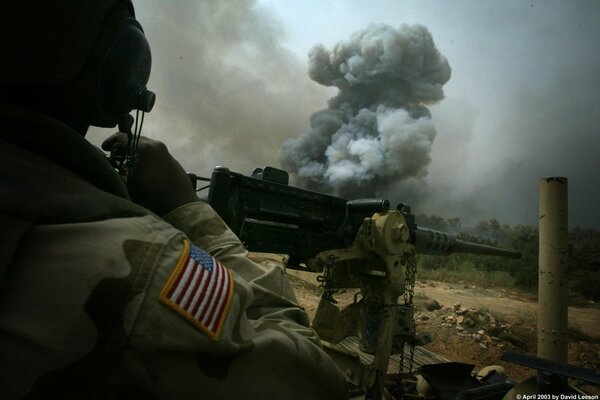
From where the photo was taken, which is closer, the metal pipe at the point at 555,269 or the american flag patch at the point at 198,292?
the american flag patch at the point at 198,292

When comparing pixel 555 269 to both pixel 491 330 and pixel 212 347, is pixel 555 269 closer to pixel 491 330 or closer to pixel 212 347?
pixel 212 347

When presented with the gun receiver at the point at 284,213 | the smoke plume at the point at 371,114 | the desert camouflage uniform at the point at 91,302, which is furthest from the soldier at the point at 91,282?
the smoke plume at the point at 371,114

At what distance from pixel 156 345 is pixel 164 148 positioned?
860 mm

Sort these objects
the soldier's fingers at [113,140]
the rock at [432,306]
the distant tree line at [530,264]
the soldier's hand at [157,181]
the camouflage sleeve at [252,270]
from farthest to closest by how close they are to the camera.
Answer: the distant tree line at [530,264], the rock at [432,306], the soldier's fingers at [113,140], the soldier's hand at [157,181], the camouflage sleeve at [252,270]

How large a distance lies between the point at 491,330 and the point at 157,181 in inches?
275

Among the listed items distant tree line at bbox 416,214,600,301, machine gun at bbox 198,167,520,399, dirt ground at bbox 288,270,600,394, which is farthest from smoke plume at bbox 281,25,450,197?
machine gun at bbox 198,167,520,399

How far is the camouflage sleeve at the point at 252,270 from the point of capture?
89cm

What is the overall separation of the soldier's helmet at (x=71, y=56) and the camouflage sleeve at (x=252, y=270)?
386mm

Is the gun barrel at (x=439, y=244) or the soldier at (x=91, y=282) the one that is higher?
the gun barrel at (x=439, y=244)

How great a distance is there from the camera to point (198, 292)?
24.3 inches

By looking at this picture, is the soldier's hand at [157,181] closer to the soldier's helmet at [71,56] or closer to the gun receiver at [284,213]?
the soldier's helmet at [71,56]

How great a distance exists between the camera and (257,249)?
105 inches

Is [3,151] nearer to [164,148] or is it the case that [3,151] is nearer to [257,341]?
[257,341]

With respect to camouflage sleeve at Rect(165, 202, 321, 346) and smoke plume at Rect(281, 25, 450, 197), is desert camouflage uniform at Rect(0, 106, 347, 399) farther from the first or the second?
smoke plume at Rect(281, 25, 450, 197)
